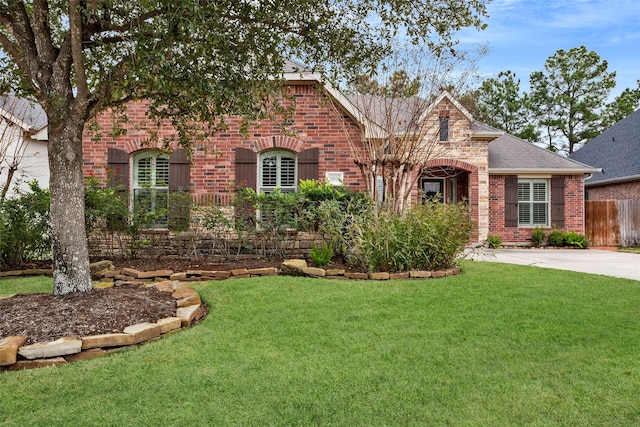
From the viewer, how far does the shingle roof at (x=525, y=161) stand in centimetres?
1509

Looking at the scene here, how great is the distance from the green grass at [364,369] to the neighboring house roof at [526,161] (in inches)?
410

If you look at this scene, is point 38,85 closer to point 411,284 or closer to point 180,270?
point 180,270

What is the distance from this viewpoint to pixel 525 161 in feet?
51.1

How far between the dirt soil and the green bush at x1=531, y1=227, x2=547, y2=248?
1356 centimetres

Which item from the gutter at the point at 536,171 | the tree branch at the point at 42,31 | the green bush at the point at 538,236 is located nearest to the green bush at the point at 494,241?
the green bush at the point at 538,236

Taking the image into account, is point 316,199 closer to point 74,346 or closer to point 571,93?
point 74,346

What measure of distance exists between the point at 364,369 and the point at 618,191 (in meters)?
19.0

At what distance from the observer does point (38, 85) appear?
15.8ft

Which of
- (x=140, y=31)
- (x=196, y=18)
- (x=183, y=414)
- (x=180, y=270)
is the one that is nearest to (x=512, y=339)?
(x=183, y=414)

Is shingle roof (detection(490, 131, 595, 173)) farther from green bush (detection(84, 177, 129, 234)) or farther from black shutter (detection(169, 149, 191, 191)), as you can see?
green bush (detection(84, 177, 129, 234))

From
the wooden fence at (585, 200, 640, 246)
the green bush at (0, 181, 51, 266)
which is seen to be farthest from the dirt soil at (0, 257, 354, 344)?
the wooden fence at (585, 200, 640, 246)

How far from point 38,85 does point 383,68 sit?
20.0 feet

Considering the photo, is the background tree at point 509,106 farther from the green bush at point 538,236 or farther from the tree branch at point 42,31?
the tree branch at point 42,31

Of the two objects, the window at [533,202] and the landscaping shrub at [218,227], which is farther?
the window at [533,202]
